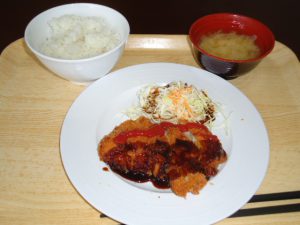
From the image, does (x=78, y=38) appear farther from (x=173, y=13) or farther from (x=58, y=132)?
(x=173, y=13)

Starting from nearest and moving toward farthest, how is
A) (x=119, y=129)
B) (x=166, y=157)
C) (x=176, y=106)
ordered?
(x=166, y=157) < (x=119, y=129) < (x=176, y=106)

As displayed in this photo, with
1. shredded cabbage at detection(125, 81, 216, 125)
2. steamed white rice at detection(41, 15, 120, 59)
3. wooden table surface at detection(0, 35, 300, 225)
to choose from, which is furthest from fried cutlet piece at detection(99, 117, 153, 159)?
steamed white rice at detection(41, 15, 120, 59)

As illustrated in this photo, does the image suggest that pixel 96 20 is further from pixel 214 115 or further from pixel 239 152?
pixel 239 152

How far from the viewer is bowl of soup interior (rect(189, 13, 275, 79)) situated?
226cm

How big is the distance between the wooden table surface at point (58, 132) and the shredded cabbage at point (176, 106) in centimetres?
40

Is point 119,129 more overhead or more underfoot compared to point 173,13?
more overhead

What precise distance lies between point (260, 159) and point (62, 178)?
122 centimetres

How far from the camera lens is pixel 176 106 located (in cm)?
224

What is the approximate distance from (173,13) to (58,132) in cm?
288

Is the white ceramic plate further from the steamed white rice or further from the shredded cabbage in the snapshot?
the steamed white rice

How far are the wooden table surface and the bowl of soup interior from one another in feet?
0.70

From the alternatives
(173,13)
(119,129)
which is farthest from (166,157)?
(173,13)

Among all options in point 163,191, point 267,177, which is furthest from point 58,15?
point 267,177

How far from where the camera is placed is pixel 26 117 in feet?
6.94
